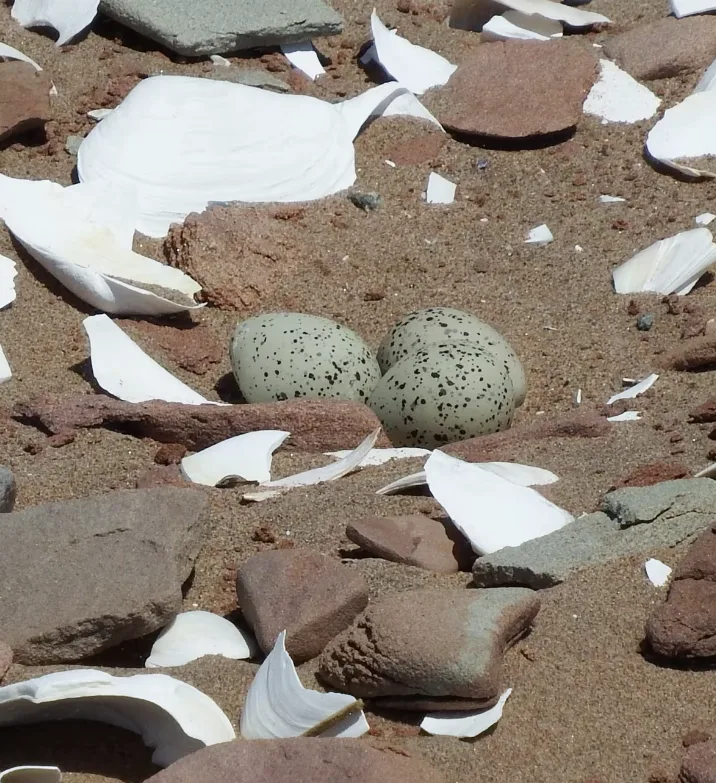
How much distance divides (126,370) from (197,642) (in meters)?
1.42

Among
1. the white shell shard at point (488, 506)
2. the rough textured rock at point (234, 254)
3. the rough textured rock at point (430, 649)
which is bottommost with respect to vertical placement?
the rough textured rock at point (234, 254)

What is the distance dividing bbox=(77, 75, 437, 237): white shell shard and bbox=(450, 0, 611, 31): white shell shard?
4.19ft

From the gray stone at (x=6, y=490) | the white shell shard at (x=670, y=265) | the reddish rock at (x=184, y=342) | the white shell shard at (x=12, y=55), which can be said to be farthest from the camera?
the white shell shard at (x=12, y=55)

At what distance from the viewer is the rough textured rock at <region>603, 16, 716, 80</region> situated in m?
5.34

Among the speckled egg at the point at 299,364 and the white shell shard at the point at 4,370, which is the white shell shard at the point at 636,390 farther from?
the white shell shard at the point at 4,370

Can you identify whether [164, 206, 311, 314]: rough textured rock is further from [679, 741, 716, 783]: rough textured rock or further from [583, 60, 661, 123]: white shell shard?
[679, 741, 716, 783]: rough textured rock

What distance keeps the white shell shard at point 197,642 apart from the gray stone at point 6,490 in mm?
560

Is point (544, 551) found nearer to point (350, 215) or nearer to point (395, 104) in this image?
point (350, 215)

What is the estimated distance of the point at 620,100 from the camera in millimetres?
5191

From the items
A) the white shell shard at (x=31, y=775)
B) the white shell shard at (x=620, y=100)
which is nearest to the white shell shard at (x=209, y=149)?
the white shell shard at (x=620, y=100)

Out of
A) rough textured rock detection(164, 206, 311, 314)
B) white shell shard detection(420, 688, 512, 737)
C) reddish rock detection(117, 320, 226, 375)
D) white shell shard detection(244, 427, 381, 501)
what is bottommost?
reddish rock detection(117, 320, 226, 375)

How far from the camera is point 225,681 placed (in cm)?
229

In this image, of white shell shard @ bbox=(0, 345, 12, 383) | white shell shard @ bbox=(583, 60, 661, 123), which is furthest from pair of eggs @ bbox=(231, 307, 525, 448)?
white shell shard @ bbox=(583, 60, 661, 123)

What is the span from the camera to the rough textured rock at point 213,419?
3424 millimetres
